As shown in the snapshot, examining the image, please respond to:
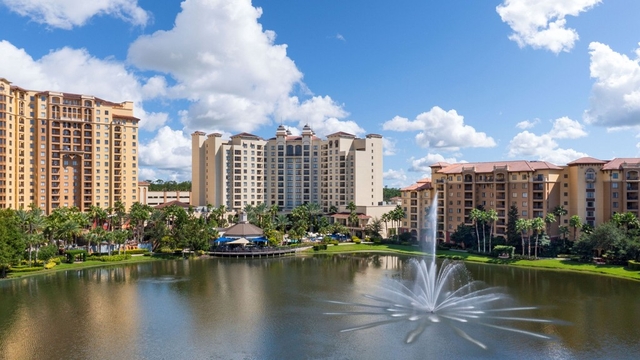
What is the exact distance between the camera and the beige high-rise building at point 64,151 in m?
95.6

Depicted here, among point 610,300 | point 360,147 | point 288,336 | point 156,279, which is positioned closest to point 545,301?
point 610,300

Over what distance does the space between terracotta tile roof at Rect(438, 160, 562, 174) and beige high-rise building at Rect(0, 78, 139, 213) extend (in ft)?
245

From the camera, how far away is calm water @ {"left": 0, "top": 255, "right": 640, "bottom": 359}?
3553cm

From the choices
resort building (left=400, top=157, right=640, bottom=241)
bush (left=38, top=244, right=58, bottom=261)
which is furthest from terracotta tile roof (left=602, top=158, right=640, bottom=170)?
bush (left=38, top=244, right=58, bottom=261)

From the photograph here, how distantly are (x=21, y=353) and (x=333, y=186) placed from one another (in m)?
105

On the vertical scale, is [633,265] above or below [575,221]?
below

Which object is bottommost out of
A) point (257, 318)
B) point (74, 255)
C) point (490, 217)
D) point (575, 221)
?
point (257, 318)

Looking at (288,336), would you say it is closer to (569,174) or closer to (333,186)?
(569,174)

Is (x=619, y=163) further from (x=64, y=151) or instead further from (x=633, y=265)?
(x=64, y=151)

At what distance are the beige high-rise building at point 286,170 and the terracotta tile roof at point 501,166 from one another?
97.4 feet

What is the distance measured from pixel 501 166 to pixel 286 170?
62759 mm

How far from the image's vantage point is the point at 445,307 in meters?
49.9

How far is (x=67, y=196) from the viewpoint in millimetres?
104062

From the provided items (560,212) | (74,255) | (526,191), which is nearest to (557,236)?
(560,212)
